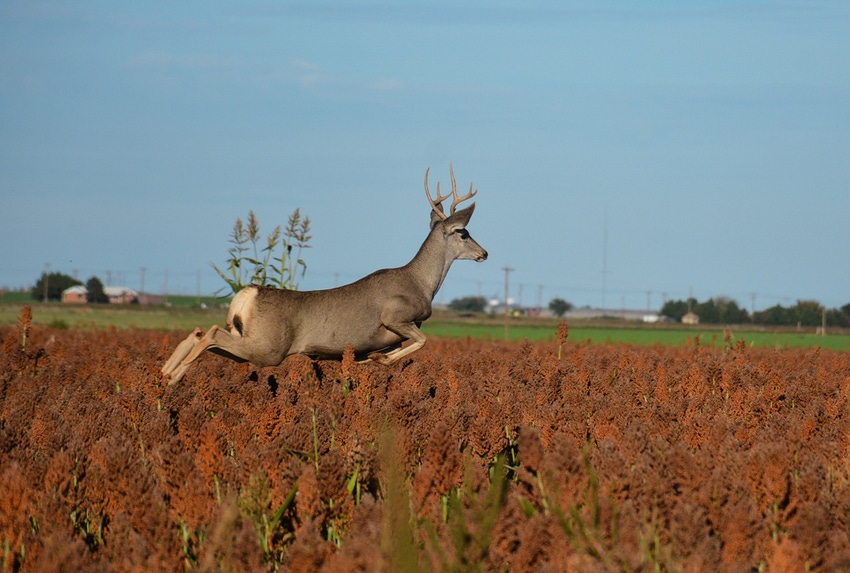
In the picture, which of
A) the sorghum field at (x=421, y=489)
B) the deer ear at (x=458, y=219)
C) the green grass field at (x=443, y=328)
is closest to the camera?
the sorghum field at (x=421, y=489)

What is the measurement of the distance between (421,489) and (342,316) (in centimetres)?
628

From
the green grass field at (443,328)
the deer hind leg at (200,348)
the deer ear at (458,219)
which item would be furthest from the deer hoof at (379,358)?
the green grass field at (443,328)

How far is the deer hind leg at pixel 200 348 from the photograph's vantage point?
33.9ft

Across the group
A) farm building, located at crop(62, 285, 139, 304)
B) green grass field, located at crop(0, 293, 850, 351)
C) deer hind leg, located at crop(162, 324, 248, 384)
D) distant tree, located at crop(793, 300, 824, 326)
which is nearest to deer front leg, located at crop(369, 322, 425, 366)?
deer hind leg, located at crop(162, 324, 248, 384)

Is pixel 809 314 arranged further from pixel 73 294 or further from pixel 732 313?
pixel 73 294

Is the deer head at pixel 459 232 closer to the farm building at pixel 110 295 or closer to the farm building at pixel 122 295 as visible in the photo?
the farm building at pixel 110 295

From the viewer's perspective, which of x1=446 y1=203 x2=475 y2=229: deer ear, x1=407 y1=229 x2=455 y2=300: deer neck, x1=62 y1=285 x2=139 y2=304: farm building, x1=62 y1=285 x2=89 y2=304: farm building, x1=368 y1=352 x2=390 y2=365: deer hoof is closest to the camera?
x1=368 y1=352 x2=390 y2=365: deer hoof

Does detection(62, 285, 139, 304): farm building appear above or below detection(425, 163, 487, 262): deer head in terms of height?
above

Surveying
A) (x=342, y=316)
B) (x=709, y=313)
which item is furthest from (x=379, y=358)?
(x=709, y=313)

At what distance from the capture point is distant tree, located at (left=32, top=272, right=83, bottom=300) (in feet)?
279

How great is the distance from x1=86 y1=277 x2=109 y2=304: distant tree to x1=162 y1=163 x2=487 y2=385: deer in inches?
2721

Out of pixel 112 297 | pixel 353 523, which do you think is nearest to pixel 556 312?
pixel 112 297

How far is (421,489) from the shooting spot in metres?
4.44

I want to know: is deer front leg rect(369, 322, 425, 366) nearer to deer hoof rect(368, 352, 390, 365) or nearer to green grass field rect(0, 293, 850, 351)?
deer hoof rect(368, 352, 390, 365)
